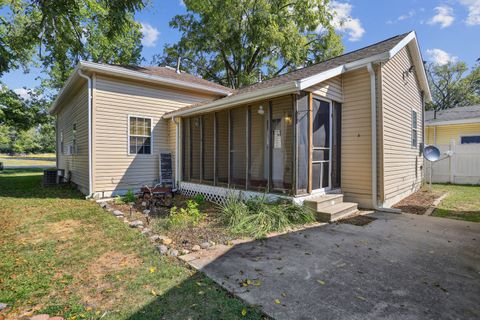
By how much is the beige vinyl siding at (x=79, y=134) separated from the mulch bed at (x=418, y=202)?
917 centimetres

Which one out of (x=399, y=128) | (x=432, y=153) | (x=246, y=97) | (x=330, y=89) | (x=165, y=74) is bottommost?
(x=432, y=153)

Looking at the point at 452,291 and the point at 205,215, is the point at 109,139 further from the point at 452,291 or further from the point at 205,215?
the point at 452,291

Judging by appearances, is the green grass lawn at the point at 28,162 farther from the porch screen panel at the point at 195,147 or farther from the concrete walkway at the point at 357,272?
the concrete walkway at the point at 357,272

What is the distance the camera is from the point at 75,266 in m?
3.19

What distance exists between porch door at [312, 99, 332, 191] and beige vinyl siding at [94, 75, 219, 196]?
5.09 meters

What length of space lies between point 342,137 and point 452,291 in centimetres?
451

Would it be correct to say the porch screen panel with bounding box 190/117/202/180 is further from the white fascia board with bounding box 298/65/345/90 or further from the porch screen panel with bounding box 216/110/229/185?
the white fascia board with bounding box 298/65/345/90

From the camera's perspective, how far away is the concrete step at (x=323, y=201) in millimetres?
5410

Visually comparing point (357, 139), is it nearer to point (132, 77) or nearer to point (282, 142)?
point (282, 142)

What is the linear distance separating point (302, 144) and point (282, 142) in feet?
4.84

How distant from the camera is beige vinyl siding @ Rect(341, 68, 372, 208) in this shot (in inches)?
246

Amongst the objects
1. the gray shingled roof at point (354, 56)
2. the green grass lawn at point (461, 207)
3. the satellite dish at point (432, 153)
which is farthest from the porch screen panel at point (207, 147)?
the satellite dish at point (432, 153)

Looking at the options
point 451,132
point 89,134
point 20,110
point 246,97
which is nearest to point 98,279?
point 246,97

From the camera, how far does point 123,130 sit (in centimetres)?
804
